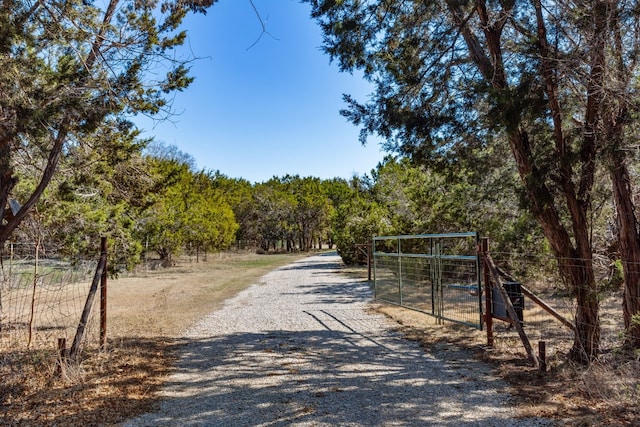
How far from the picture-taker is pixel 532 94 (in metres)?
5.39

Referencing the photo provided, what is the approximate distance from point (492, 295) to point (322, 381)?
9.89 ft

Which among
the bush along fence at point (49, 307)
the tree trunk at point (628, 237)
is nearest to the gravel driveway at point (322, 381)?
the bush along fence at point (49, 307)

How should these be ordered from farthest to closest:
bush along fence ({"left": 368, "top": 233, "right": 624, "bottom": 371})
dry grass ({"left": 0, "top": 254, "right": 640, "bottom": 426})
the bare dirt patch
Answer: bush along fence ({"left": 368, "top": 233, "right": 624, "bottom": 371}), dry grass ({"left": 0, "top": 254, "right": 640, "bottom": 426}), the bare dirt patch

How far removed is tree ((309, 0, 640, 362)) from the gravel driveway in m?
1.99

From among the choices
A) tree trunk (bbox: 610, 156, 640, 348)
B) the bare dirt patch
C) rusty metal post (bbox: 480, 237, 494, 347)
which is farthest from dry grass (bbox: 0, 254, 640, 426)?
tree trunk (bbox: 610, 156, 640, 348)

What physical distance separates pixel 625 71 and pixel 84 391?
696 cm

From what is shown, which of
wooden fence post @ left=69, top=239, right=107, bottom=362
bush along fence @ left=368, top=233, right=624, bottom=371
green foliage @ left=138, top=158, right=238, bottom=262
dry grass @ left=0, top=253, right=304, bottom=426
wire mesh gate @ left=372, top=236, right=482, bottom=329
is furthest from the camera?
green foliage @ left=138, top=158, right=238, bottom=262

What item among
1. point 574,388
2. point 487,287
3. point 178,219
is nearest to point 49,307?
Answer: point 487,287

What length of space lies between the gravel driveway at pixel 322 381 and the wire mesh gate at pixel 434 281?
116 cm

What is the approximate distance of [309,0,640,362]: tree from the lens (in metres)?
5.13

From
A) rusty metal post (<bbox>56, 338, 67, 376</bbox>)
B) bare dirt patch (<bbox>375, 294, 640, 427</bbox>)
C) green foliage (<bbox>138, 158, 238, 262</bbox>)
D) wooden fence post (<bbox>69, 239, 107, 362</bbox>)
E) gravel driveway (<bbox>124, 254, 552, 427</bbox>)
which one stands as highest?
green foliage (<bbox>138, 158, 238, 262</bbox>)

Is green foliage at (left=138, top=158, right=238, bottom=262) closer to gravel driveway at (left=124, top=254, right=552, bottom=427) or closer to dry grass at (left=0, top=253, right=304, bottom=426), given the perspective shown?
dry grass at (left=0, top=253, right=304, bottom=426)

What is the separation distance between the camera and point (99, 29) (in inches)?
211

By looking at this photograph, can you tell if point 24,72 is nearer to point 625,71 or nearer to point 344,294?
point 625,71
